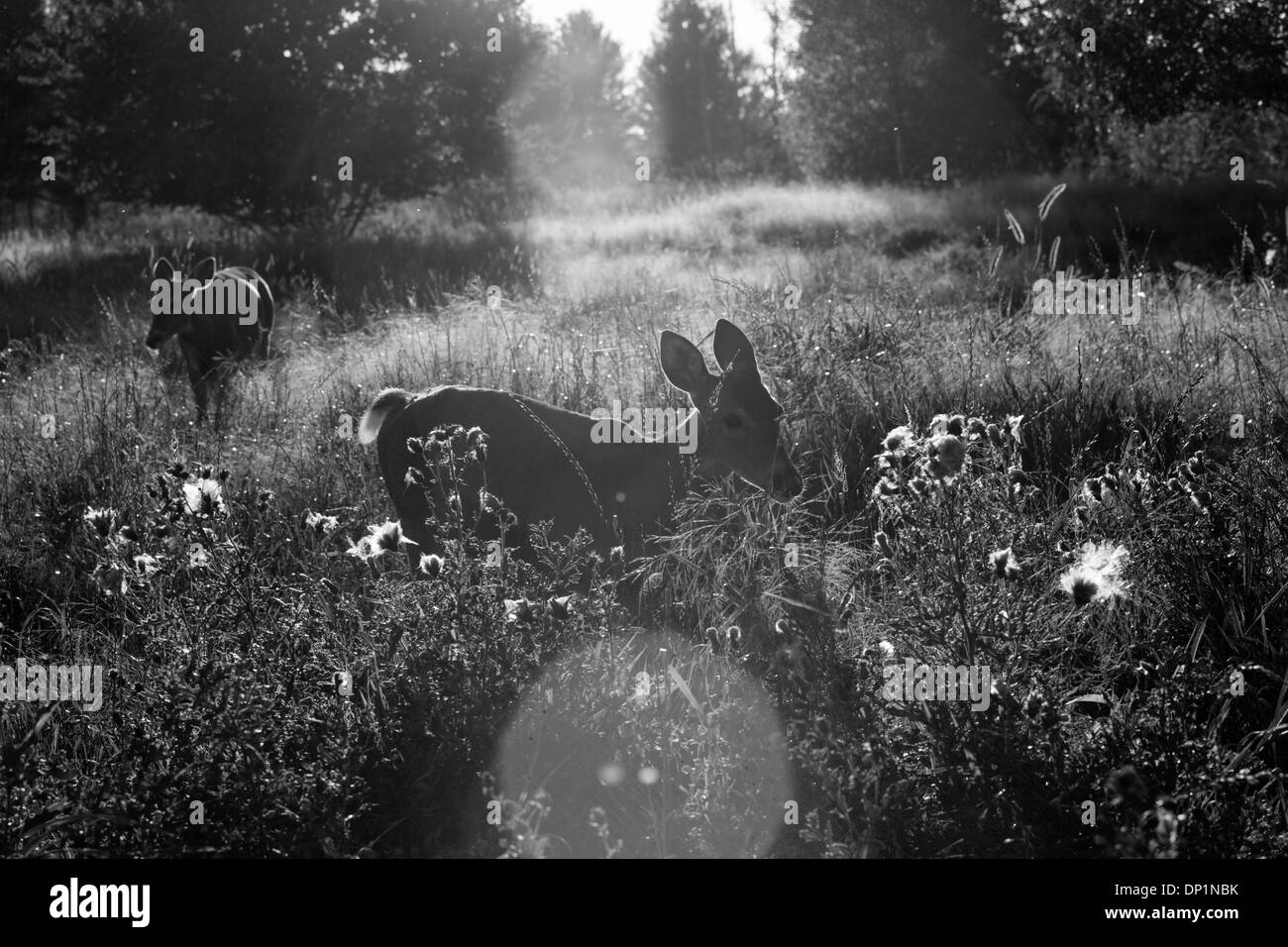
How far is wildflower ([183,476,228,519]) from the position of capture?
3504 millimetres

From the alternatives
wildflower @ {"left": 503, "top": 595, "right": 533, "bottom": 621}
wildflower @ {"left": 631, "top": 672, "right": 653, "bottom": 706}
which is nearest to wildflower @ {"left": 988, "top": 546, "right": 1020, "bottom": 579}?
wildflower @ {"left": 631, "top": 672, "right": 653, "bottom": 706}

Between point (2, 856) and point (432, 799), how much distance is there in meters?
1.09

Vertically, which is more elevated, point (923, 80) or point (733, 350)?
point (923, 80)

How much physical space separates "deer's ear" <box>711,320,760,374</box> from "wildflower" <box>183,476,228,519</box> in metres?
2.53

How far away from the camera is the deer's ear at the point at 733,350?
5.29 metres

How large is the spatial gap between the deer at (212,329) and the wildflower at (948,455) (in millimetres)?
6658

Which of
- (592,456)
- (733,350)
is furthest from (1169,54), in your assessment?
(592,456)

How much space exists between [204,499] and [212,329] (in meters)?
6.60

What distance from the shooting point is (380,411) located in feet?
17.9

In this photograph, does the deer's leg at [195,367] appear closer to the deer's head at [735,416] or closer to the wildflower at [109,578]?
the wildflower at [109,578]

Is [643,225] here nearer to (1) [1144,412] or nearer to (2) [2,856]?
(1) [1144,412]

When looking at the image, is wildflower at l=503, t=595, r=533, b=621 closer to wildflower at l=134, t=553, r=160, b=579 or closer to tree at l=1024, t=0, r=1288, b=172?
wildflower at l=134, t=553, r=160, b=579

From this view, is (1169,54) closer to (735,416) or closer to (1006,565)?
(735,416)

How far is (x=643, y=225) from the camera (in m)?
18.1
